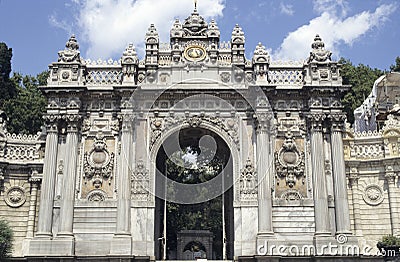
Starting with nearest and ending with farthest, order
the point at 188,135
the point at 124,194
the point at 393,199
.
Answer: the point at 124,194 → the point at 393,199 → the point at 188,135

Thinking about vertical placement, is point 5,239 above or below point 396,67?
below

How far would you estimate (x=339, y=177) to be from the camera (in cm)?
2064

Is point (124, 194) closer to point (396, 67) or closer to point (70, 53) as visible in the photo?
point (70, 53)

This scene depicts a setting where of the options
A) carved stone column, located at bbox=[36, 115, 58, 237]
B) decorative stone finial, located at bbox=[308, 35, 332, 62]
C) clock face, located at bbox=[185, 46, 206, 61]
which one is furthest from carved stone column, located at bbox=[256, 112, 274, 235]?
carved stone column, located at bbox=[36, 115, 58, 237]

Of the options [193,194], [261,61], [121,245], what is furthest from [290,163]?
[193,194]

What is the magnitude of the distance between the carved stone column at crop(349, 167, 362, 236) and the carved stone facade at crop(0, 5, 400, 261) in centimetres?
6

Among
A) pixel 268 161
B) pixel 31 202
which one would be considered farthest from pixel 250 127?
pixel 31 202

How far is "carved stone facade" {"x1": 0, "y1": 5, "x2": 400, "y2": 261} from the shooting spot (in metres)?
20.2

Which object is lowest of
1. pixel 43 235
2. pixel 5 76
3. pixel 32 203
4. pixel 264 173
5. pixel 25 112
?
pixel 43 235

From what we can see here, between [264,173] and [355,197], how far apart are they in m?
4.52

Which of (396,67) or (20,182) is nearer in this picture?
(20,182)

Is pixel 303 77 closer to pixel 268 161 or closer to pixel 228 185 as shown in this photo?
pixel 268 161

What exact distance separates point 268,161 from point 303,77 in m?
4.31

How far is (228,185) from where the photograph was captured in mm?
23766
